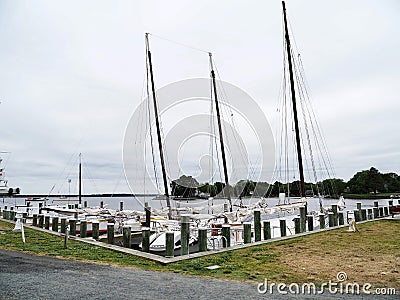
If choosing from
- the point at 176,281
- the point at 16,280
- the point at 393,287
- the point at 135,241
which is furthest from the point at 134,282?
the point at 135,241

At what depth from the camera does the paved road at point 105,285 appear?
6597 millimetres

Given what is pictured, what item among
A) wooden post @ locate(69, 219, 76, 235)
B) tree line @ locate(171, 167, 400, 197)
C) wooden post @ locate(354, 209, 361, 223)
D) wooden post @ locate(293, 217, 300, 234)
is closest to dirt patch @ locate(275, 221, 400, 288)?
wooden post @ locate(293, 217, 300, 234)

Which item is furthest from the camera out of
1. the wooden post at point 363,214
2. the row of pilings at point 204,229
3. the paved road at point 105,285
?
the wooden post at point 363,214

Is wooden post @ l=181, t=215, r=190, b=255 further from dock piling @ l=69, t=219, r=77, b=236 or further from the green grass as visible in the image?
dock piling @ l=69, t=219, r=77, b=236

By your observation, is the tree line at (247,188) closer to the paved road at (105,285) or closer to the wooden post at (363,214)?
the wooden post at (363,214)

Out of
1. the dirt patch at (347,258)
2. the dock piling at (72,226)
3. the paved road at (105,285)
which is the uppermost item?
the dock piling at (72,226)

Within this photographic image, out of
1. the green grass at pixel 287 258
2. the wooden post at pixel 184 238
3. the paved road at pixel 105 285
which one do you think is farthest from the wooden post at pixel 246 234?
the paved road at pixel 105 285

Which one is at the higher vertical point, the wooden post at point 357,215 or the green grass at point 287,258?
the wooden post at point 357,215

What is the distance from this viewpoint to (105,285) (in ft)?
24.0

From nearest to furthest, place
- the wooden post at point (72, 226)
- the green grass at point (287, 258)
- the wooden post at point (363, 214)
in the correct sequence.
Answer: the green grass at point (287, 258) → the wooden post at point (72, 226) → the wooden post at point (363, 214)

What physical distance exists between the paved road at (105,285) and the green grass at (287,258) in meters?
0.85

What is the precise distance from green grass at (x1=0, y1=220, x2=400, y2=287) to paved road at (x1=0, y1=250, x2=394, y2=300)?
0.85 m

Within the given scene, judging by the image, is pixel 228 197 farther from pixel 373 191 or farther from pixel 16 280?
pixel 373 191

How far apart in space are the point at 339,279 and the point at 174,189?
24323mm
